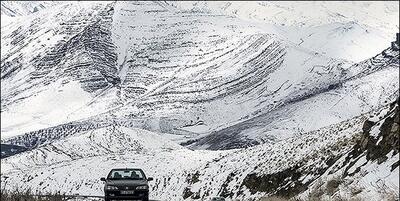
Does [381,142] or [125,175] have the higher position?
[381,142]

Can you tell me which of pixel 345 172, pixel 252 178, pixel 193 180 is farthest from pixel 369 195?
pixel 193 180

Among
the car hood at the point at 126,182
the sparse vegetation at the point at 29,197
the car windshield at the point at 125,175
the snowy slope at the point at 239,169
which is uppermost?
the car hood at the point at 126,182

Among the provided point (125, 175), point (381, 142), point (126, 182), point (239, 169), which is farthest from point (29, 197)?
point (239, 169)

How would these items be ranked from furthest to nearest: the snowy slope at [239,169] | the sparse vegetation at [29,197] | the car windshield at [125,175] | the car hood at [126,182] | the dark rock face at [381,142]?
the snowy slope at [239,169], the sparse vegetation at [29,197], the car windshield at [125,175], the dark rock face at [381,142], the car hood at [126,182]

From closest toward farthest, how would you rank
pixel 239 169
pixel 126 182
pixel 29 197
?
pixel 126 182 → pixel 29 197 → pixel 239 169

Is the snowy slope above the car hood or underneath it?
underneath

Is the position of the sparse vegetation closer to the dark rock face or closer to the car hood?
the car hood

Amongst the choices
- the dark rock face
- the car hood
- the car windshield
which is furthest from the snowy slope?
the car hood

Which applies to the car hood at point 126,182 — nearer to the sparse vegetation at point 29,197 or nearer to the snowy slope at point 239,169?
the sparse vegetation at point 29,197

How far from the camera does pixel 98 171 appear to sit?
108 metres

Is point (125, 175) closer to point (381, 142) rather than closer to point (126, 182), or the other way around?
point (126, 182)

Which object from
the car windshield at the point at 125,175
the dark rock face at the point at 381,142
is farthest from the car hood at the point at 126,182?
the dark rock face at the point at 381,142

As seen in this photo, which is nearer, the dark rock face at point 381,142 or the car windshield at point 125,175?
the dark rock face at point 381,142

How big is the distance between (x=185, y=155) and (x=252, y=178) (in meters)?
55.3
